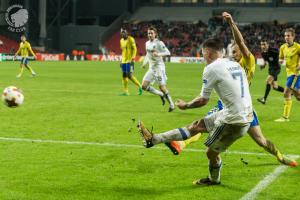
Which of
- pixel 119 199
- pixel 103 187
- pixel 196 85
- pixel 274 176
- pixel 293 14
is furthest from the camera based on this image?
pixel 293 14

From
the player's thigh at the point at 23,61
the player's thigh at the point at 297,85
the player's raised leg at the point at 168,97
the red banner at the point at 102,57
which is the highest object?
the player's thigh at the point at 297,85

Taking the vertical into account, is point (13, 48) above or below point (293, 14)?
below

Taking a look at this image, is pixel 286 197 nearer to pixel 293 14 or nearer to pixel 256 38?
pixel 256 38

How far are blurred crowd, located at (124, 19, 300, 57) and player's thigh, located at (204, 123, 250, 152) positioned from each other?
178ft

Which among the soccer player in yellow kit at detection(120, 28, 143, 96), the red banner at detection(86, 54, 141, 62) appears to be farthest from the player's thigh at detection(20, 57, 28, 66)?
the red banner at detection(86, 54, 141, 62)

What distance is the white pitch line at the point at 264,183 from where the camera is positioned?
681 cm

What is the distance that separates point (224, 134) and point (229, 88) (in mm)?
601

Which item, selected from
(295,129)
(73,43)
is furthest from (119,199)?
(73,43)

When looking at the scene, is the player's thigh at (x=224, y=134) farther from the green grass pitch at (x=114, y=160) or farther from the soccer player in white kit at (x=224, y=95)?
the green grass pitch at (x=114, y=160)

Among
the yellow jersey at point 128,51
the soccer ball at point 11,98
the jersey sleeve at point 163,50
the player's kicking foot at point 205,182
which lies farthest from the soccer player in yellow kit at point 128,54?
the player's kicking foot at point 205,182

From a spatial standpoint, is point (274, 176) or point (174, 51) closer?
point (274, 176)

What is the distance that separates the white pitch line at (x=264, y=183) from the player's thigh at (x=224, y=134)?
701 millimetres

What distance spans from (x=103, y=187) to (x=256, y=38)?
194 ft

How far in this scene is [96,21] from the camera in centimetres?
7438
